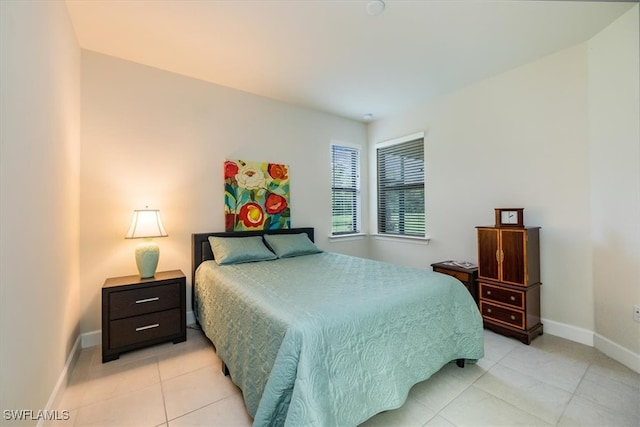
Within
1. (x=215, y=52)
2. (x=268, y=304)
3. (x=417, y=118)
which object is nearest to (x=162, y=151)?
(x=215, y=52)

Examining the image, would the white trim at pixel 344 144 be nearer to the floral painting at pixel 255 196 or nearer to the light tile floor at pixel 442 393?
the floral painting at pixel 255 196

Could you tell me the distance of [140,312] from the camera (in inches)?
88.9

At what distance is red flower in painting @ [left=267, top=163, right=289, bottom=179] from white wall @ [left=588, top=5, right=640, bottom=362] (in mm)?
3025

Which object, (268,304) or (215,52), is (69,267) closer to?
(268,304)

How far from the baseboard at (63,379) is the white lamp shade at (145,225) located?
938 mm

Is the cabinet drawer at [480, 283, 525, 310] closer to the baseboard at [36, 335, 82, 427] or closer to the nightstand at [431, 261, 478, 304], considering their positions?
A: the nightstand at [431, 261, 478, 304]

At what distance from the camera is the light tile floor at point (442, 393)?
4.94 feet

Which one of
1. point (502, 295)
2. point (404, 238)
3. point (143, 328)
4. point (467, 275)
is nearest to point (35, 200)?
point (143, 328)

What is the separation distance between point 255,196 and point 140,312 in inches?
64.3

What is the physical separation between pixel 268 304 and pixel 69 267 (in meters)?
1.70

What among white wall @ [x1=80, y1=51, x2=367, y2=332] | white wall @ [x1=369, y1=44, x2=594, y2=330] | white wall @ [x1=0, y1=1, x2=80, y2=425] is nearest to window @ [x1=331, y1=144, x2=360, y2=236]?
white wall @ [x1=80, y1=51, x2=367, y2=332]

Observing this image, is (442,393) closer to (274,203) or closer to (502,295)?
(502,295)

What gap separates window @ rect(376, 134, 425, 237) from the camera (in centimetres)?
376

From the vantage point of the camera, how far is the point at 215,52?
2.44 meters
